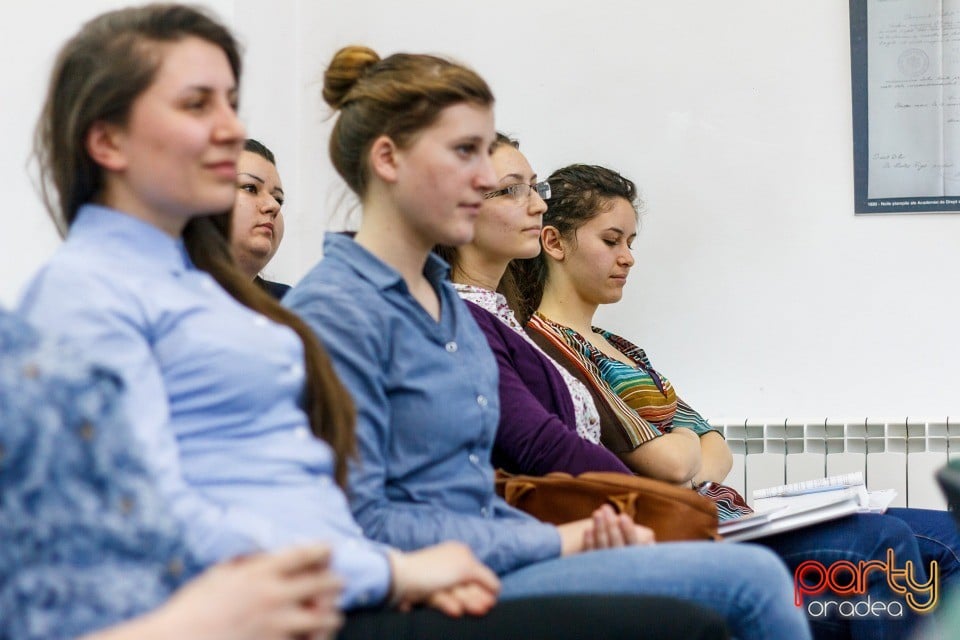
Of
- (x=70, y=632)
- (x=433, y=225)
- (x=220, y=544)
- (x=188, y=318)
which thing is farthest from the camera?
(x=433, y=225)

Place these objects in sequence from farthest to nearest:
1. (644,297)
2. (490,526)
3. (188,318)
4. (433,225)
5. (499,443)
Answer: (644,297) < (499,443) < (433,225) < (490,526) < (188,318)

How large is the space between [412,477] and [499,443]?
0.44 m

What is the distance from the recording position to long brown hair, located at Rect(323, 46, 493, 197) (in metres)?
1.54

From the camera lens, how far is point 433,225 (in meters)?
1.54

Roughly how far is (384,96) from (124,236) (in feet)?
1.59

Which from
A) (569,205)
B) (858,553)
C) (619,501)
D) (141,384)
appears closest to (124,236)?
(141,384)

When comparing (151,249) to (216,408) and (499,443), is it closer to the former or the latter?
(216,408)

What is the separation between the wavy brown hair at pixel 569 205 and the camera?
275cm

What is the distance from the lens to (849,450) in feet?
10.2

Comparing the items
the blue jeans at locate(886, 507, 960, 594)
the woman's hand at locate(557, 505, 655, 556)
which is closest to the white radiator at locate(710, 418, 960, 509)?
the blue jeans at locate(886, 507, 960, 594)

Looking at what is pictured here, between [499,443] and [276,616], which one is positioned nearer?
[276,616]

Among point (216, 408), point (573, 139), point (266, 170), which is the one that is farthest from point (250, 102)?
point (216, 408)

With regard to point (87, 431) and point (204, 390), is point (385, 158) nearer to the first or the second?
point (204, 390)

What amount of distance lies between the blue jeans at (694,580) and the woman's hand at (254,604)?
0.44 m
